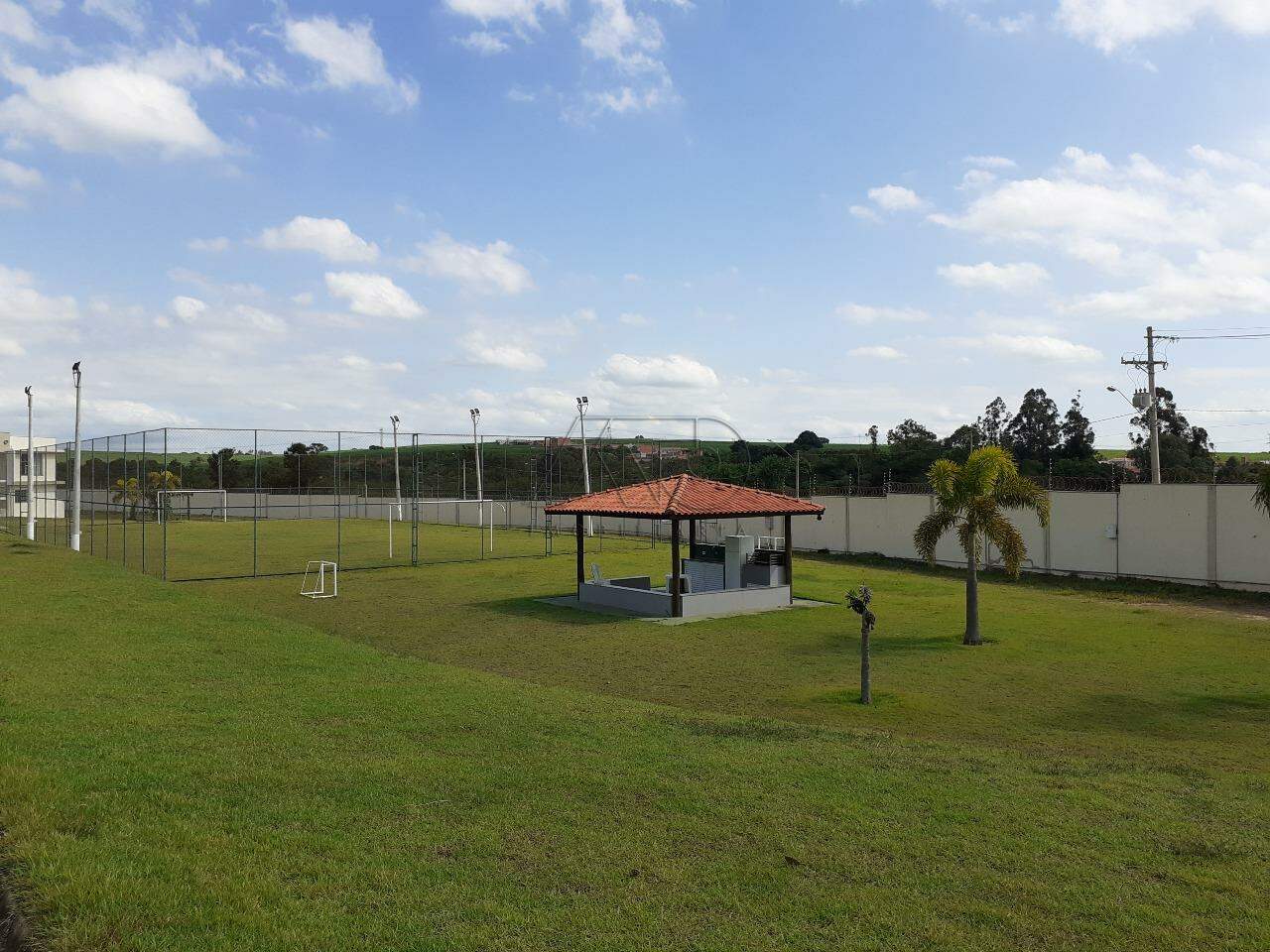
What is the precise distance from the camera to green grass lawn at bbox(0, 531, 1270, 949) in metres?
4.96

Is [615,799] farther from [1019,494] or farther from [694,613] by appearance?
[694,613]

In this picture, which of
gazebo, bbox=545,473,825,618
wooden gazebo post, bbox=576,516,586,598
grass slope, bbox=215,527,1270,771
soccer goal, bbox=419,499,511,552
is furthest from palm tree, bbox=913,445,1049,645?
soccer goal, bbox=419,499,511,552

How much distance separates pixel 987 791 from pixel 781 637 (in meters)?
10.6

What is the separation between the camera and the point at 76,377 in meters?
35.5

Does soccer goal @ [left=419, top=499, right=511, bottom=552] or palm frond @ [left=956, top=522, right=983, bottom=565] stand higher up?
palm frond @ [left=956, top=522, right=983, bottom=565]

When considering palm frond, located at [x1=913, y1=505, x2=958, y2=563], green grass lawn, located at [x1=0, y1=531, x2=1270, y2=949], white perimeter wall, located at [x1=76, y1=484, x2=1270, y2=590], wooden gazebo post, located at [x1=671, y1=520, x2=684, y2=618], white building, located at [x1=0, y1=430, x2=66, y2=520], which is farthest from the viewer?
white building, located at [x1=0, y1=430, x2=66, y2=520]

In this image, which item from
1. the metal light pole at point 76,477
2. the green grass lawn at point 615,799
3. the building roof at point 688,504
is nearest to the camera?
the green grass lawn at point 615,799

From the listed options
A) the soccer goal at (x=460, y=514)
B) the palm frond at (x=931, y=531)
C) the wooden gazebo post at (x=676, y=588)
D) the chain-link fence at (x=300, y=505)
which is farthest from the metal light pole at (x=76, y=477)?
the palm frond at (x=931, y=531)

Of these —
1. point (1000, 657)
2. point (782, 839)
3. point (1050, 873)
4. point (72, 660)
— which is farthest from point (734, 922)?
point (1000, 657)

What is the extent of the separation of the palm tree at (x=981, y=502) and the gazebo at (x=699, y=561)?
3765 mm

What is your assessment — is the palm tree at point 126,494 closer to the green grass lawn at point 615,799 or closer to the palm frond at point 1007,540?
the green grass lawn at point 615,799

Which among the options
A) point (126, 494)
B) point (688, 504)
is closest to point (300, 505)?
point (126, 494)

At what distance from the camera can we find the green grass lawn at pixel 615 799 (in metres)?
4.96

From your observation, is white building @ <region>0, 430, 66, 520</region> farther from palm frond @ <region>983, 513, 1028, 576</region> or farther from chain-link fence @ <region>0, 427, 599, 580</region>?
palm frond @ <region>983, 513, 1028, 576</region>
